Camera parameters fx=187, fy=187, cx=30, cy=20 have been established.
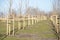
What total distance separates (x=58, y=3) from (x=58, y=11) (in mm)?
3630

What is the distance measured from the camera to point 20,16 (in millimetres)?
24031

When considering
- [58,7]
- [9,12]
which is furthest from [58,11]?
[9,12]

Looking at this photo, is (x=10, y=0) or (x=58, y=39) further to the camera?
(x=10, y=0)

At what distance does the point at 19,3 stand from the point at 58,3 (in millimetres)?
16959

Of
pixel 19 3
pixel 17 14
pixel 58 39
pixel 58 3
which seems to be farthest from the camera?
pixel 58 3

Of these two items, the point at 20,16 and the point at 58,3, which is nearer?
the point at 20,16

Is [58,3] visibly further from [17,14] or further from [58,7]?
[17,14]

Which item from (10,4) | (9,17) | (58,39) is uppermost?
(10,4)

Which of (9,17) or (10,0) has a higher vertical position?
(10,0)

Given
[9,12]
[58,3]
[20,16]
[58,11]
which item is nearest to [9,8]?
[9,12]

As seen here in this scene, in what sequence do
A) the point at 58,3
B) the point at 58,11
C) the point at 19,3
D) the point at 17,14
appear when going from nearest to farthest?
1. the point at 19,3
2. the point at 17,14
3. the point at 58,3
4. the point at 58,11

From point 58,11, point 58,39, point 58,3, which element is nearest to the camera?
point 58,39

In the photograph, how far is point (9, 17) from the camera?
16641mm

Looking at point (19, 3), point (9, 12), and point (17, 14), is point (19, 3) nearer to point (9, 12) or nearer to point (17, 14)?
point (17, 14)
